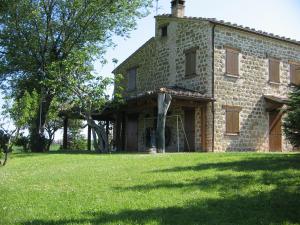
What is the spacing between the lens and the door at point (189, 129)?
19.6 metres

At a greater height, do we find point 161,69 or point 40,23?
point 40,23

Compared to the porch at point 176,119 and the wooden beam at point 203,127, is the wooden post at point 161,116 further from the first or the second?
the wooden beam at point 203,127

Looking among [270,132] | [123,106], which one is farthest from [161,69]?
[270,132]

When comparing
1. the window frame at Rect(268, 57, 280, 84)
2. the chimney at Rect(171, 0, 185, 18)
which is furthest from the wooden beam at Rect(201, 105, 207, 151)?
the chimney at Rect(171, 0, 185, 18)

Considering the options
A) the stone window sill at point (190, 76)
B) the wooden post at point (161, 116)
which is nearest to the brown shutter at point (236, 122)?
the stone window sill at point (190, 76)

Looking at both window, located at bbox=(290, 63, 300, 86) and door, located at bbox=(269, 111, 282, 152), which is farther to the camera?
window, located at bbox=(290, 63, 300, 86)

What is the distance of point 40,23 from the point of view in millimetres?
22891

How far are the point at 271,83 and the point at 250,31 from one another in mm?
3083

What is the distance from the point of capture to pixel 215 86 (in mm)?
19281

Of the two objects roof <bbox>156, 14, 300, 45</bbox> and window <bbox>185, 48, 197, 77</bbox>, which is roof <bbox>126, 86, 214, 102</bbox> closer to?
window <bbox>185, 48, 197, 77</bbox>

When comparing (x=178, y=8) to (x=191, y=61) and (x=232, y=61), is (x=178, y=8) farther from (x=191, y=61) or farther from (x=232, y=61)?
(x=232, y=61)

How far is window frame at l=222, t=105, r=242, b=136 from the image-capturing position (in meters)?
19.4

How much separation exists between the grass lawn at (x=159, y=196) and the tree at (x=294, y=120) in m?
0.70

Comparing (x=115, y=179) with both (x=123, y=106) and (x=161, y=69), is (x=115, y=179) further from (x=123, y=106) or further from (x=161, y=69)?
(x=161, y=69)
